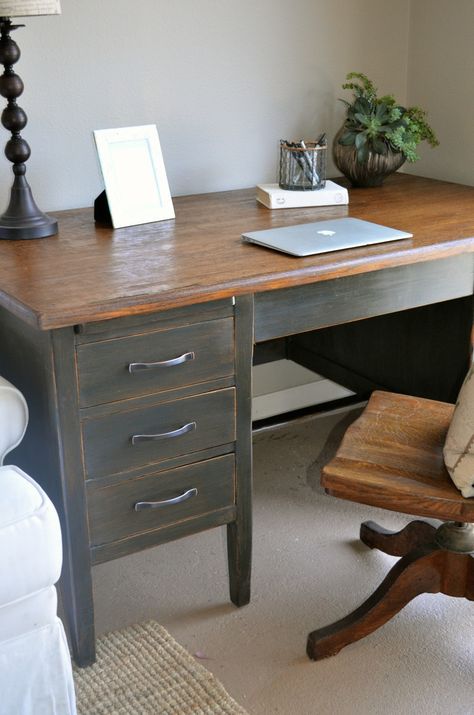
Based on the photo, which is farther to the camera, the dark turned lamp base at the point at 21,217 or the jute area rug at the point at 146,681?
the dark turned lamp base at the point at 21,217

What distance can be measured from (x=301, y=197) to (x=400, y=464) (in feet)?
2.46

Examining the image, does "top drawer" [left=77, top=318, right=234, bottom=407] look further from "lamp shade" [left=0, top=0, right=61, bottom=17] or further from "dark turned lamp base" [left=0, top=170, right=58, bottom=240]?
"lamp shade" [left=0, top=0, right=61, bottom=17]

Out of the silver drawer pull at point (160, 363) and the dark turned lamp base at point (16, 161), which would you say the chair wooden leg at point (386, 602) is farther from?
the dark turned lamp base at point (16, 161)

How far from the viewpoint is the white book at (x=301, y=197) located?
2029 mm

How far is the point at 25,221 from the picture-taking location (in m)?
1.79

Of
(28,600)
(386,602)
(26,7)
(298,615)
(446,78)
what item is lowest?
(298,615)

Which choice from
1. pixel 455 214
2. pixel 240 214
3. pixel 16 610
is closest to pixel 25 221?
pixel 240 214

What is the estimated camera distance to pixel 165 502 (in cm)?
158

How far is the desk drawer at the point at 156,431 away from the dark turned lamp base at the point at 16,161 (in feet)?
1.67

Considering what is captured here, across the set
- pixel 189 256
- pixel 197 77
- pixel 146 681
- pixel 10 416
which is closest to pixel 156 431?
pixel 10 416

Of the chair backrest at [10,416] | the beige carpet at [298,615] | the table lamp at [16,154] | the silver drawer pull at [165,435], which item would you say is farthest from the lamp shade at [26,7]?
the beige carpet at [298,615]

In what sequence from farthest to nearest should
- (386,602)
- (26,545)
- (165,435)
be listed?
1. (386,602)
2. (165,435)
3. (26,545)

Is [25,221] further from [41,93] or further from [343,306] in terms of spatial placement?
[343,306]

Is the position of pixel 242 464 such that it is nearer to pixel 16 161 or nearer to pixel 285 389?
pixel 16 161
